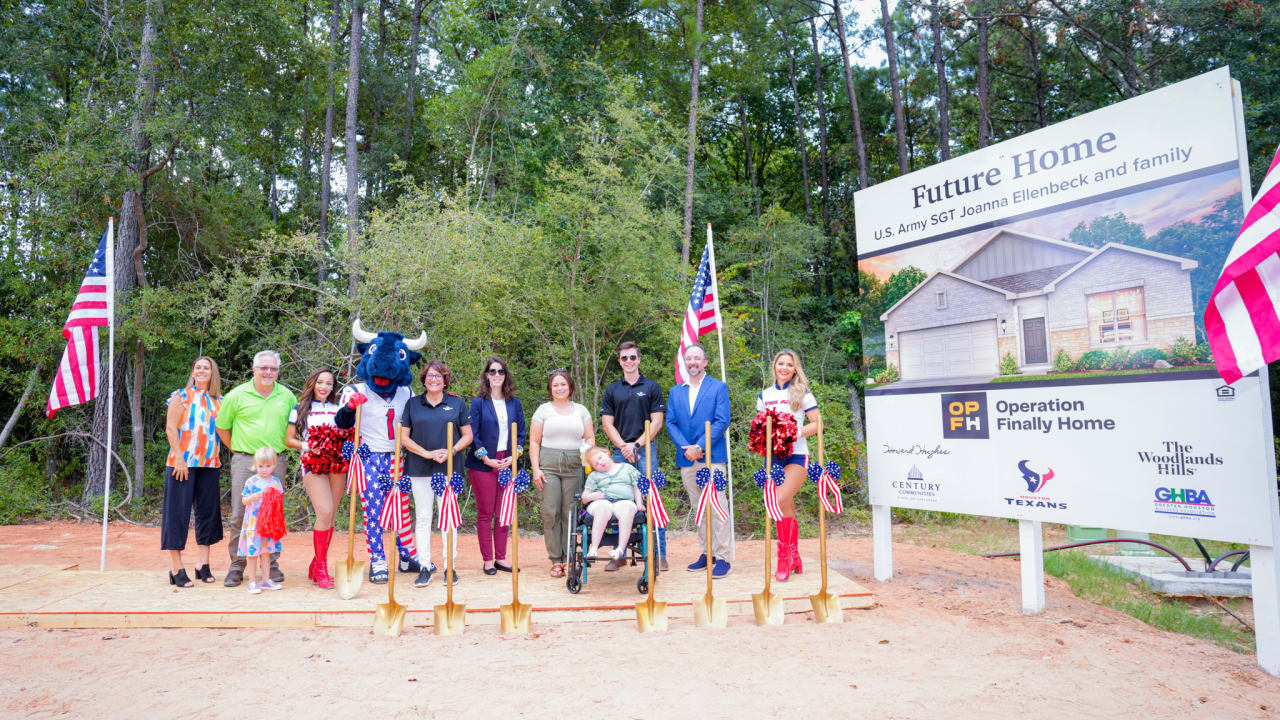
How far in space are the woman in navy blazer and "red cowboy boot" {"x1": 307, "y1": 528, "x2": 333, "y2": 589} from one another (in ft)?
3.29

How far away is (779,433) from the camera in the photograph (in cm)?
482

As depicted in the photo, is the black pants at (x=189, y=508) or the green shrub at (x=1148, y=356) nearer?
the green shrub at (x=1148, y=356)

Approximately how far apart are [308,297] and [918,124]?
14448 millimetres

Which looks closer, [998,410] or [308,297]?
[998,410]

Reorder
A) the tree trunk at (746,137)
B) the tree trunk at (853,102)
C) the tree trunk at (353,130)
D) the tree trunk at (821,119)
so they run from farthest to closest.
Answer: the tree trunk at (746,137) → the tree trunk at (821,119) → the tree trunk at (853,102) → the tree trunk at (353,130)

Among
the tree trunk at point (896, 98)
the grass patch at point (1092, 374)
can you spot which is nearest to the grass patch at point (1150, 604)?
the grass patch at point (1092, 374)

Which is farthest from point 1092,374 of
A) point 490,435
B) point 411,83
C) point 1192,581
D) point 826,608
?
point 411,83

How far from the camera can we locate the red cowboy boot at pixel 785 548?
512 cm

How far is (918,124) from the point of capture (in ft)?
58.2

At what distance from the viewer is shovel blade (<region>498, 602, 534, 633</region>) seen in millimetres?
4090

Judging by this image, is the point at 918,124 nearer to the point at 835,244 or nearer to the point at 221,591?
the point at 835,244

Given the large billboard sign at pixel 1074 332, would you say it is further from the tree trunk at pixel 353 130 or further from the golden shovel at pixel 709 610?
the tree trunk at pixel 353 130

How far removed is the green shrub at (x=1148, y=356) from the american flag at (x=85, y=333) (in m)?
7.41

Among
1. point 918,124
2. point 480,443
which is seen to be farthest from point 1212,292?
point 918,124
